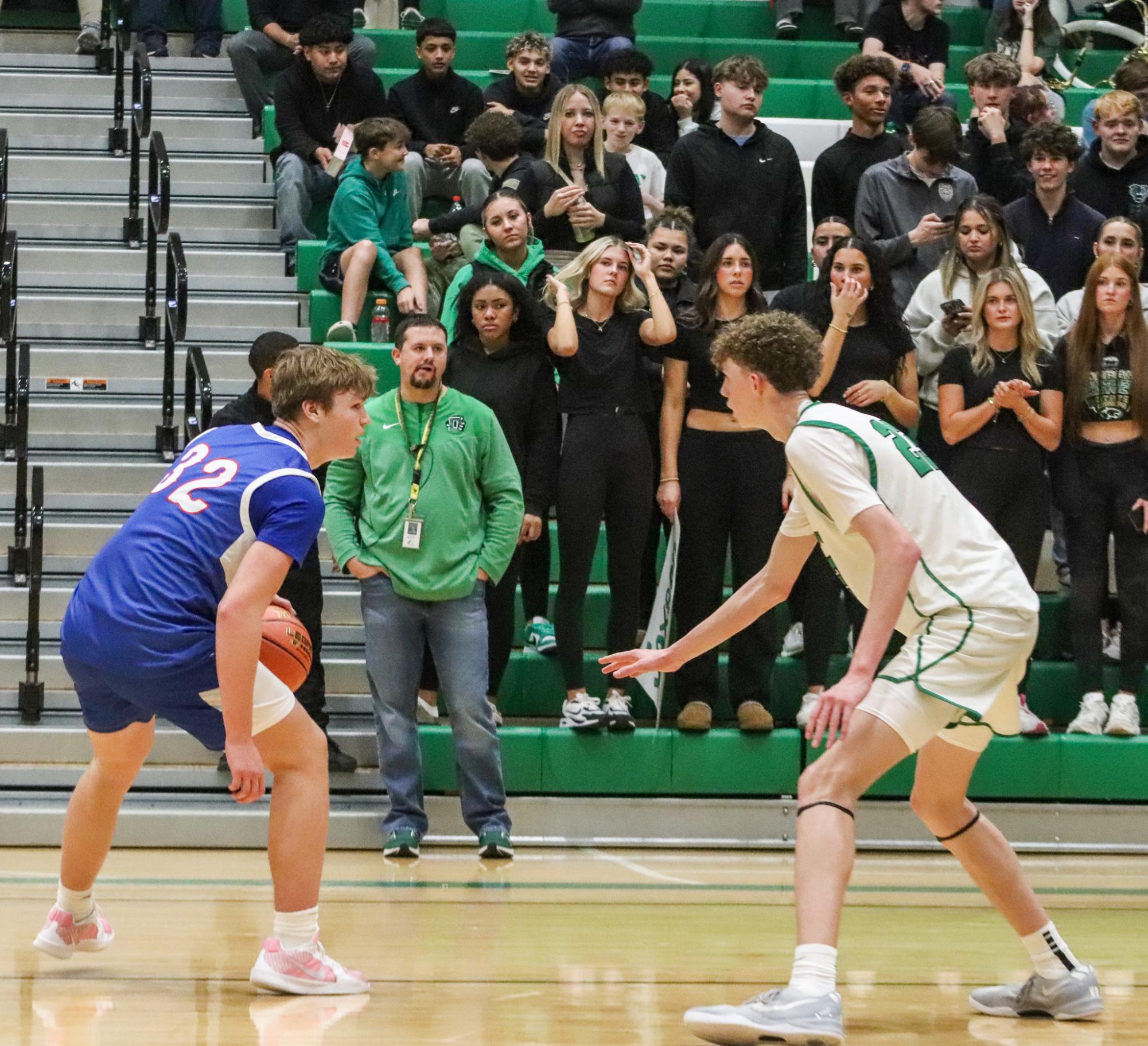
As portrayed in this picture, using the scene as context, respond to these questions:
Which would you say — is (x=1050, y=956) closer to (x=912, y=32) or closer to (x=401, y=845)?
(x=401, y=845)

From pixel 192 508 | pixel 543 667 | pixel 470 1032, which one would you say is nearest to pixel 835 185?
pixel 543 667

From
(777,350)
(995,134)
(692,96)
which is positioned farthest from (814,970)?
(692,96)

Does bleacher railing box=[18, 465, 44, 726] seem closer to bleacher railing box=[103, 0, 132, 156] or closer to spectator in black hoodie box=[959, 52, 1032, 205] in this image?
bleacher railing box=[103, 0, 132, 156]

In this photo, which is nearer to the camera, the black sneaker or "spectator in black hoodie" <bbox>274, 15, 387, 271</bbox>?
the black sneaker

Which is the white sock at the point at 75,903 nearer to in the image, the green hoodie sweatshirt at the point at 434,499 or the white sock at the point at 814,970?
the white sock at the point at 814,970

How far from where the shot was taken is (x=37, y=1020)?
3.80 metres

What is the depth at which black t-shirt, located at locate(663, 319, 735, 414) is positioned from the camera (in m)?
7.02

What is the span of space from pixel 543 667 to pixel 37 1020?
3.65 m

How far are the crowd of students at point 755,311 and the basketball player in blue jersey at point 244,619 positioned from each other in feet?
8.84

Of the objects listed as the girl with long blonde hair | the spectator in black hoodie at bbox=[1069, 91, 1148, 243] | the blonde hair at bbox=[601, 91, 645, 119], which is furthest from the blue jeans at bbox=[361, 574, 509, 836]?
the spectator in black hoodie at bbox=[1069, 91, 1148, 243]

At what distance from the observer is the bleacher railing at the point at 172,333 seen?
7.68 meters

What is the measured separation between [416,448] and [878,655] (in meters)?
3.22

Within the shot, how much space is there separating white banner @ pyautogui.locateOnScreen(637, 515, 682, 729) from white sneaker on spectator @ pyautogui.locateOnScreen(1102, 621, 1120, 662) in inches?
78.4

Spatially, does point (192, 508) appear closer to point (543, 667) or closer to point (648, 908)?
point (648, 908)
